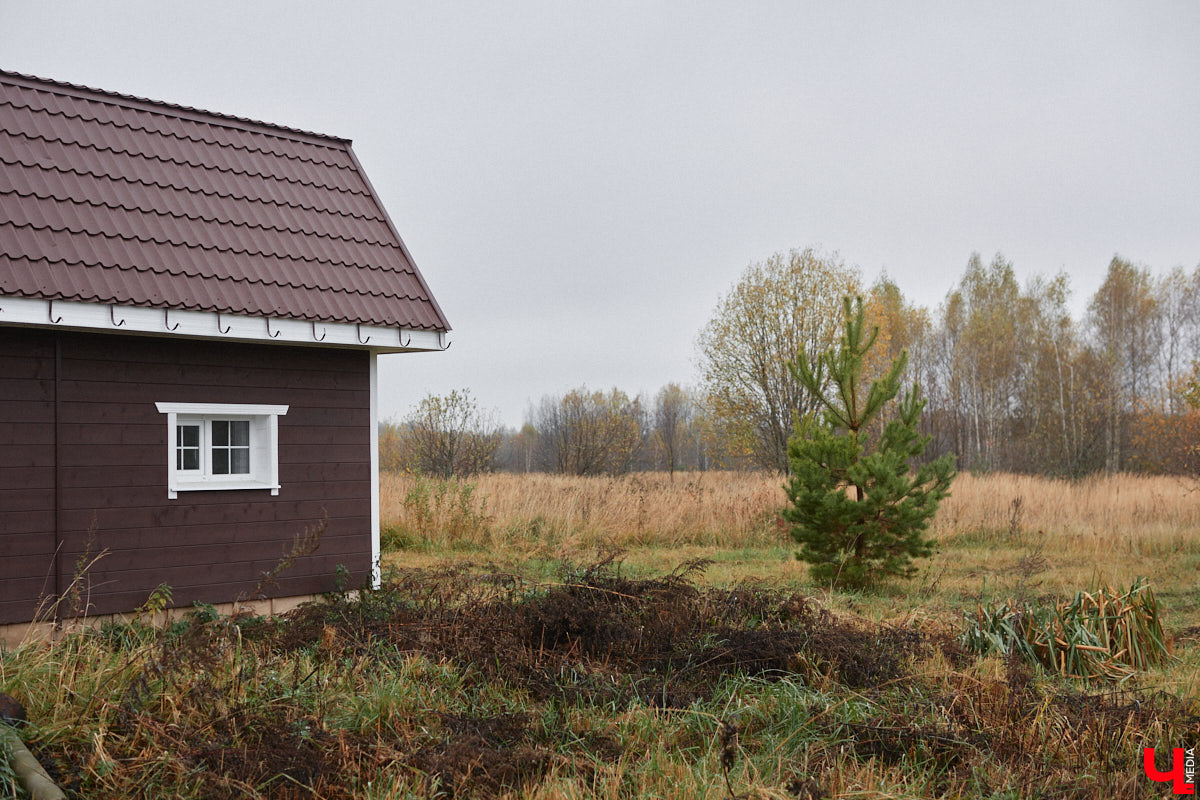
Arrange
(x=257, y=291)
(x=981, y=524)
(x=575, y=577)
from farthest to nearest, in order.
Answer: (x=981, y=524) < (x=257, y=291) < (x=575, y=577)

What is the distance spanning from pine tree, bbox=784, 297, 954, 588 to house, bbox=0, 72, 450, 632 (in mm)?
4614

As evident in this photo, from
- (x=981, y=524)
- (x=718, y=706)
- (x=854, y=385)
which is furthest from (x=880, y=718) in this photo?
(x=981, y=524)

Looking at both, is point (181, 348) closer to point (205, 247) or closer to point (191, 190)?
point (205, 247)

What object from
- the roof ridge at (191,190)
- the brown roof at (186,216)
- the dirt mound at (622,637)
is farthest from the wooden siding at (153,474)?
the roof ridge at (191,190)

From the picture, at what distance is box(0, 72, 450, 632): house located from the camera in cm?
655

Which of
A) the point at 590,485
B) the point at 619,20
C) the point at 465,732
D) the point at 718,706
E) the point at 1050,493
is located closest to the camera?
the point at 465,732

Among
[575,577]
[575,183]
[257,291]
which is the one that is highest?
[575,183]

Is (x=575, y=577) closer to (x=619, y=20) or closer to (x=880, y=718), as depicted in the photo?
(x=880, y=718)

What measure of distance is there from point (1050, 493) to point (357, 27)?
47.9 ft

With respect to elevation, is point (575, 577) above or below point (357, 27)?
below

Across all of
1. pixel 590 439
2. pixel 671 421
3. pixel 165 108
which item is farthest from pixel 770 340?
pixel 165 108

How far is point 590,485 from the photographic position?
1786 centimetres

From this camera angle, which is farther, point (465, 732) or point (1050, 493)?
point (1050, 493)

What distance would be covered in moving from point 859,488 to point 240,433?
6.66 meters
